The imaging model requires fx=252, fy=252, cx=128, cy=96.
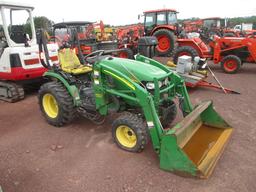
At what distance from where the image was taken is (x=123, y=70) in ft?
11.7

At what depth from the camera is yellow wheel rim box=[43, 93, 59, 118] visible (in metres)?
4.37

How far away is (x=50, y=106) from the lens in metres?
4.45

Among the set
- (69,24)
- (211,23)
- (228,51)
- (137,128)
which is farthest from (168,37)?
(137,128)

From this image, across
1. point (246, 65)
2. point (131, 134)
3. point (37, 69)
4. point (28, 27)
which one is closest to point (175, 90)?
point (131, 134)

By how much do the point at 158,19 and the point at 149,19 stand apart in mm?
427

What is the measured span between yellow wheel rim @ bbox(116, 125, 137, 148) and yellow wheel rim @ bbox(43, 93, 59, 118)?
1.41 m

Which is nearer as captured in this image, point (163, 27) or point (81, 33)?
point (81, 33)

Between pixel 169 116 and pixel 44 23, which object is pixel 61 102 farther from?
pixel 44 23

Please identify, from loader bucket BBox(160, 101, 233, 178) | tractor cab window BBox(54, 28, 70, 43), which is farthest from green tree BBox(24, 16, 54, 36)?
loader bucket BBox(160, 101, 233, 178)

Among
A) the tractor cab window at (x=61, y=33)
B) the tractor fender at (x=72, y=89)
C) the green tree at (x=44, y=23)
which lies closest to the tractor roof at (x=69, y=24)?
the tractor cab window at (x=61, y=33)

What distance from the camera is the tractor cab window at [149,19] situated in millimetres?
11477

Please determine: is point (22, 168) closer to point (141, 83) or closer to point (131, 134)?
point (131, 134)

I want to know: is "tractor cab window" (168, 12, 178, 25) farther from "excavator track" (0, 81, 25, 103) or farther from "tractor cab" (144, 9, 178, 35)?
"excavator track" (0, 81, 25, 103)

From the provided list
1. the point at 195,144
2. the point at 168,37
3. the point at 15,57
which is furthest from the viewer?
the point at 168,37
